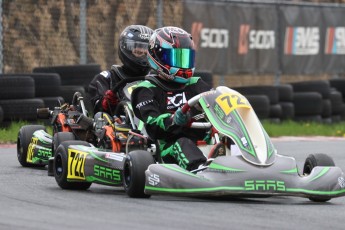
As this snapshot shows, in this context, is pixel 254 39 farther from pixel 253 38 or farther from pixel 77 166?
pixel 77 166

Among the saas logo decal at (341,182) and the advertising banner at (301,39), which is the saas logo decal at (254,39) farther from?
the saas logo decal at (341,182)

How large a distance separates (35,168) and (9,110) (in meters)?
3.34

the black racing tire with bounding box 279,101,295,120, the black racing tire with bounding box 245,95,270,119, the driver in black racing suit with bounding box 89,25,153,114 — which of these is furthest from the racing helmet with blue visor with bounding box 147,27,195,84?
the black racing tire with bounding box 279,101,295,120

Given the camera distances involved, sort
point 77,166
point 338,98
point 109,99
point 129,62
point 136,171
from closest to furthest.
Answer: point 136,171 < point 77,166 < point 109,99 < point 129,62 < point 338,98

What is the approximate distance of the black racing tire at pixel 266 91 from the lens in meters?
17.1

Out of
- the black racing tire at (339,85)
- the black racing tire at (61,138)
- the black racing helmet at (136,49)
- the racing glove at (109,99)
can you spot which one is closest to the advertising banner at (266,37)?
the black racing tire at (339,85)

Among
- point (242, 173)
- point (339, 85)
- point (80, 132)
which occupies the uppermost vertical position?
point (242, 173)

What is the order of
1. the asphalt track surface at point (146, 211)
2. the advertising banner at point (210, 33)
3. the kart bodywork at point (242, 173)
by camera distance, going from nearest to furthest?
the asphalt track surface at point (146, 211) < the kart bodywork at point (242, 173) < the advertising banner at point (210, 33)

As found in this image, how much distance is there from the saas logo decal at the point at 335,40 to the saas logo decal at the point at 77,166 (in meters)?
13.0

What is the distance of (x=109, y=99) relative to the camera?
33.4 ft

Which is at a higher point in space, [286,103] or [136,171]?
[136,171]

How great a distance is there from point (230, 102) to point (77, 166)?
138 cm

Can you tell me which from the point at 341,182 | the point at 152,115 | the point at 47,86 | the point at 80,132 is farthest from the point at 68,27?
the point at 341,182

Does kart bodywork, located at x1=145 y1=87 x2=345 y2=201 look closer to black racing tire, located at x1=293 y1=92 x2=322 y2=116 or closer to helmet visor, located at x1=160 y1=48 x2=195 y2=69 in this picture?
helmet visor, located at x1=160 y1=48 x2=195 y2=69
